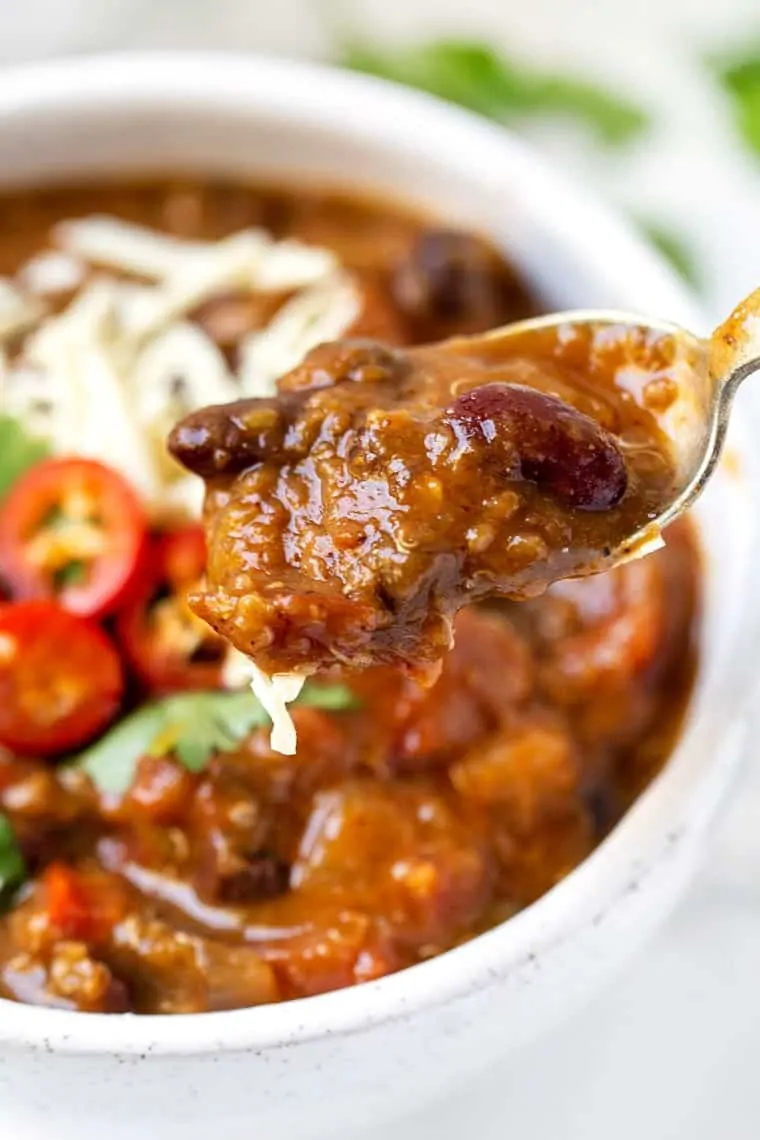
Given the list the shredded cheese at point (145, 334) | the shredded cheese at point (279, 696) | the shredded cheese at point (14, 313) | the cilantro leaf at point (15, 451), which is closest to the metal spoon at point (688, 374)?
the shredded cheese at point (279, 696)

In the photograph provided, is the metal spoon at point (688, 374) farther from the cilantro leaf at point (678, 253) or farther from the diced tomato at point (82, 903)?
the cilantro leaf at point (678, 253)

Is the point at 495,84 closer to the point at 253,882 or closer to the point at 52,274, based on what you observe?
the point at 52,274

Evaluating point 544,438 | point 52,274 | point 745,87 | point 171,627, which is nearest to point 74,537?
point 171,627

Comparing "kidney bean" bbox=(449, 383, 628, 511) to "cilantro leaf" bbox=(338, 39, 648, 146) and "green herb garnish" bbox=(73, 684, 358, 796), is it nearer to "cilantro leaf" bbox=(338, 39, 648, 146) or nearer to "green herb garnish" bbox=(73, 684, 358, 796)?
"green herb garnish" bbox=(73, 684, 358, 796)

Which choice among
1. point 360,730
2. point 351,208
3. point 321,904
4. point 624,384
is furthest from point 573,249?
point 321,904

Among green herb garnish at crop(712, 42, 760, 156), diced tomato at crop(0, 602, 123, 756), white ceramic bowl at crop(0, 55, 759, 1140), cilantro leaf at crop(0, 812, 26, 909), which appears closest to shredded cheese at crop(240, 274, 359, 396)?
white ceramic bowl at crop(0, 55, 759, 1140)
